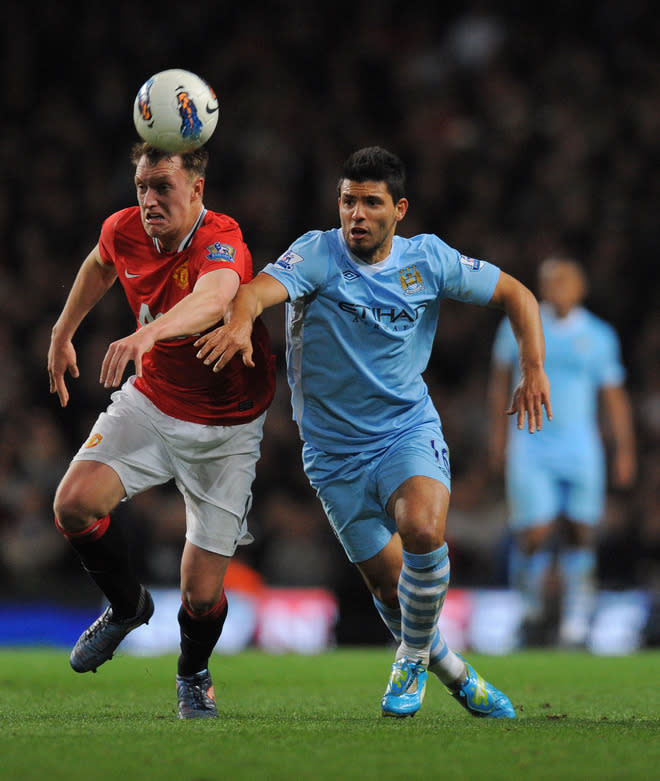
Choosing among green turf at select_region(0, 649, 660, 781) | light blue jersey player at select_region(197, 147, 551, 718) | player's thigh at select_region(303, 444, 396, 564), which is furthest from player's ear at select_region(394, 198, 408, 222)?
green turf at select_region(0, 649, 660, 781)

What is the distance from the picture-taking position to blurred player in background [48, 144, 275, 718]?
521 cm

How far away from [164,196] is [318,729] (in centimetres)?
214

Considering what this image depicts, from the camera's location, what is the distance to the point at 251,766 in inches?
146

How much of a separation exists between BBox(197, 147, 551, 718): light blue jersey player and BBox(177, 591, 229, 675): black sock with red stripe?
0.64 metres

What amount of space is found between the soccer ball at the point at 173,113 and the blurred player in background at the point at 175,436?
0.21 ft

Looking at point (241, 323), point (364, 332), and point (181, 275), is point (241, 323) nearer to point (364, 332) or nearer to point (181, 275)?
point (181, 275)

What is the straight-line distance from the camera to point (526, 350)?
5.51 meters

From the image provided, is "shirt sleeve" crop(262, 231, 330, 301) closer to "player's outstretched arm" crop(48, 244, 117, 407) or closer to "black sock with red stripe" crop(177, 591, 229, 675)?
"player's outstretched arm" crop(48, 244, 117, 407)

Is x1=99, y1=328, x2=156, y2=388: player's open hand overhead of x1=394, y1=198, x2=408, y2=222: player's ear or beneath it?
beneath

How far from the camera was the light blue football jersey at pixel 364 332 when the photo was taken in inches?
211

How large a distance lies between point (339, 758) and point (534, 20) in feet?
46.2

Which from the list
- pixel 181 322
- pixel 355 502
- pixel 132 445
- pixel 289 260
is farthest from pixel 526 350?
pixel 132 445

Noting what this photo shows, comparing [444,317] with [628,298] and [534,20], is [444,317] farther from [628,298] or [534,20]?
[534,20]

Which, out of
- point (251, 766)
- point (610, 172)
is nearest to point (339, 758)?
point (251, 766)
